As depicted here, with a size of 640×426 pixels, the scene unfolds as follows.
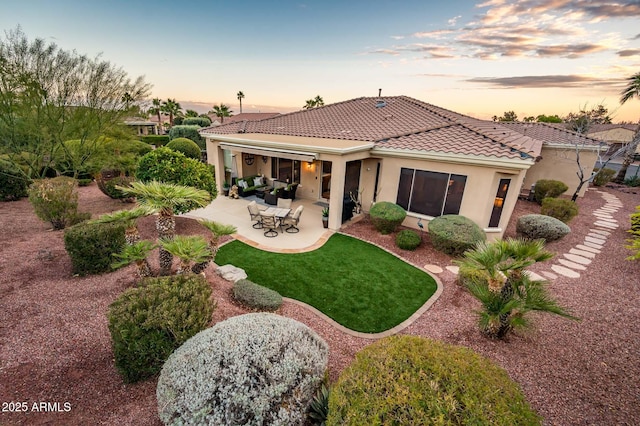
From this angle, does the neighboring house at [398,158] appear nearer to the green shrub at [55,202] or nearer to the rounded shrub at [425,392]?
the green shrub at [55,202]

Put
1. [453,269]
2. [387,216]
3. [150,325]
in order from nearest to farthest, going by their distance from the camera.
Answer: [150,325], [453,269], [387,216]

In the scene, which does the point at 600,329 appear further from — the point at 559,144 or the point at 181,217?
the point at 559,144

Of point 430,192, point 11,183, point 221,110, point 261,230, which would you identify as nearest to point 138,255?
point 261,230

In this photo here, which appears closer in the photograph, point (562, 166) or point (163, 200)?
point (163, 200)

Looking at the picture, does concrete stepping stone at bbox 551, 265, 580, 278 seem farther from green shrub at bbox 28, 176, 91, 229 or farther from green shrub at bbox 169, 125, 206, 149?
green shrub at bbox 169, 125, 206, 149

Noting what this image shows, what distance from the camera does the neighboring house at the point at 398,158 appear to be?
1105 cm

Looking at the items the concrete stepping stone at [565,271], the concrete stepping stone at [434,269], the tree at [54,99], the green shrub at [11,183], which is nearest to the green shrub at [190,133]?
Result: the green shrub at [11,183]

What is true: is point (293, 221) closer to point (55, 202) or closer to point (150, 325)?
point (150, 325)

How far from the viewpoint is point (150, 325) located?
439 cm

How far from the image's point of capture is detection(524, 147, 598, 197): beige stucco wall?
19.3 m

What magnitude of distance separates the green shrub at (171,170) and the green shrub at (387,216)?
772cm

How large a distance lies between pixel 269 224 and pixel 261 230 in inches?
28.1

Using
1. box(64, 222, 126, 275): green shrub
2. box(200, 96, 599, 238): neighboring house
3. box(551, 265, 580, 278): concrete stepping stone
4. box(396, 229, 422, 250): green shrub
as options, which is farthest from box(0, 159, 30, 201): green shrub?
box(551, 265, 580, 278): concrete stepping stone

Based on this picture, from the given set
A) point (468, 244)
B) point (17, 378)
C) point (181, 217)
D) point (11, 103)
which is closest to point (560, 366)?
point (468, 244)
